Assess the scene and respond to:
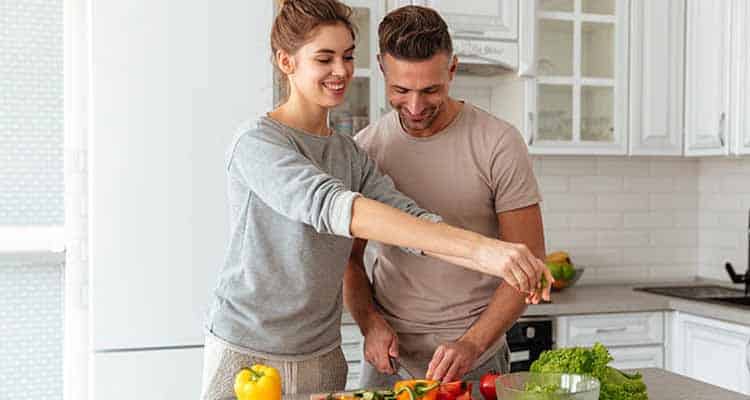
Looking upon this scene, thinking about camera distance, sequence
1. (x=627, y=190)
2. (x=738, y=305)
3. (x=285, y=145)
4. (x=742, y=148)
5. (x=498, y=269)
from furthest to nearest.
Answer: (x=627, y=190), (x=742, y=148), (x=738, y=305), (x=285, y=145), (x=498, y=269)

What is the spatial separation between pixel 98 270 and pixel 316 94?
137cm

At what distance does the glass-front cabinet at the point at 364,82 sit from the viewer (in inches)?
134

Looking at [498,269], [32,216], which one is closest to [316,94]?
[498,269]

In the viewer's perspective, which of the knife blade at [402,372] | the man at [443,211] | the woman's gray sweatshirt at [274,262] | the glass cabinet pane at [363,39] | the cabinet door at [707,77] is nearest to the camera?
the woman's gray sweatshirt at [274,262]

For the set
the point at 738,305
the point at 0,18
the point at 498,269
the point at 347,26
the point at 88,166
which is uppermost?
the point at 0,18

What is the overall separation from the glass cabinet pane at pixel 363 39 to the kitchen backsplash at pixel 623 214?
105 cm

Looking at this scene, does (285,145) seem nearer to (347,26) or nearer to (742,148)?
(347,26)

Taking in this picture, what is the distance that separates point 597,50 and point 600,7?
0.61 feet

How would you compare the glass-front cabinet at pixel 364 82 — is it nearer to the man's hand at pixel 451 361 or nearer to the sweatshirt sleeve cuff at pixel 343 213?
the man's hand at pixel 451 361

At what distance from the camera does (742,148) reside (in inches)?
143

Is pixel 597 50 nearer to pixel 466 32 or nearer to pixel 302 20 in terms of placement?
pixel 466 32

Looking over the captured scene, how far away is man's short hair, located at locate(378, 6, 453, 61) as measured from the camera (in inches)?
78.2

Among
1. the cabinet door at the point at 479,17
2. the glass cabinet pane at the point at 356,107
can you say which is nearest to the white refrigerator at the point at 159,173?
the glass cabinet pane at the point at 356,107

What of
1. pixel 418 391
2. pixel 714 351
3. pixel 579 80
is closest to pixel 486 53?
pixel 579 80
